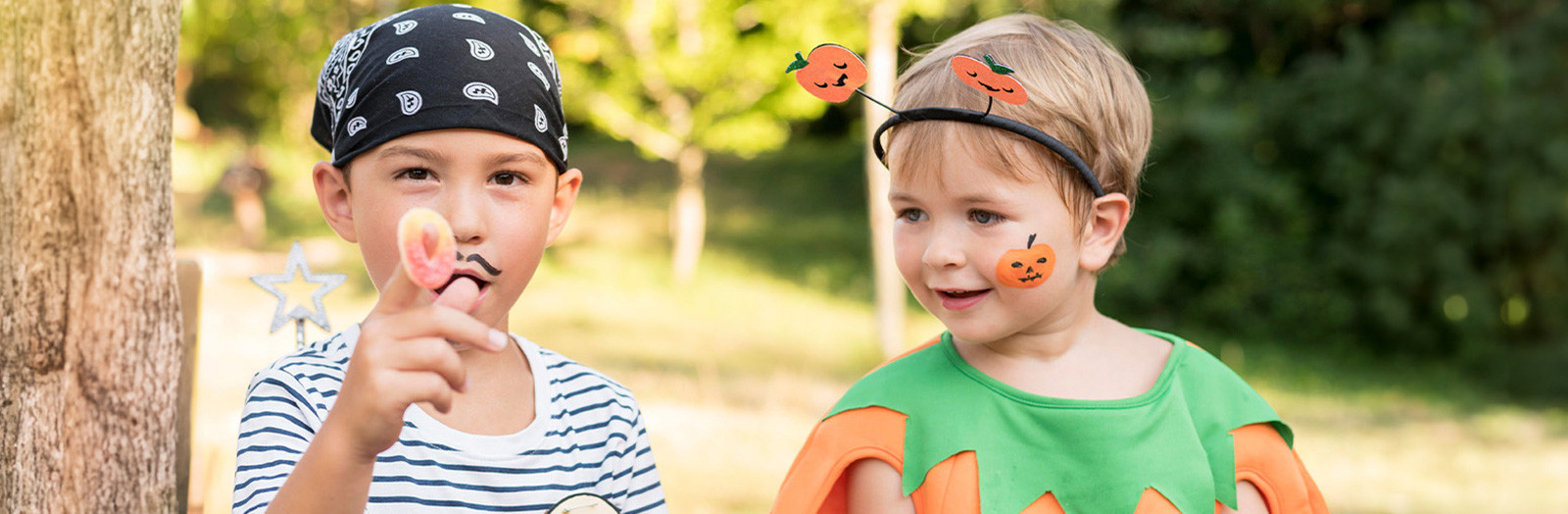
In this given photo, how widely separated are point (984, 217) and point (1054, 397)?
364 mm

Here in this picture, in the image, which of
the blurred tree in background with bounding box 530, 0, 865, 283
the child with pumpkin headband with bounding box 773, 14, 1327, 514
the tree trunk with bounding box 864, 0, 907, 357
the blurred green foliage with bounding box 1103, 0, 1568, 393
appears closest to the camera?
the child with pumpkin headband with bounding box 773, 14, 1327, 514

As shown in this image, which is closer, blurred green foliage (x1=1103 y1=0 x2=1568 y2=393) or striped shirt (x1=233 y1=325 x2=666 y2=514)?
striped shirt (x1=233 y1=325 x2=666 y2=514)

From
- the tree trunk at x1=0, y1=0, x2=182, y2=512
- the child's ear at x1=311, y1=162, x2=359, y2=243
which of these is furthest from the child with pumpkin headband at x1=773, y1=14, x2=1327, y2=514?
the tree trunk at x1=0, y1=0, x2=182, y2=512

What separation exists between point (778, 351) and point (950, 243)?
10.1 meters

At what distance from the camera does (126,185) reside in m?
2.24

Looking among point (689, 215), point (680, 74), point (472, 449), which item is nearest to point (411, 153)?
point (472, 449)

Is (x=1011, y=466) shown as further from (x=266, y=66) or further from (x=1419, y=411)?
(x=266, y=66)

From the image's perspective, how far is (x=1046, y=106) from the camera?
7.34 feet

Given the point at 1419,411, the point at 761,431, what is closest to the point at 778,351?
the point at 761,431

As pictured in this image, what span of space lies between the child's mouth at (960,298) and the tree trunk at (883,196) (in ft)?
27.7

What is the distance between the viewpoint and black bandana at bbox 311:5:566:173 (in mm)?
Answer: 1833

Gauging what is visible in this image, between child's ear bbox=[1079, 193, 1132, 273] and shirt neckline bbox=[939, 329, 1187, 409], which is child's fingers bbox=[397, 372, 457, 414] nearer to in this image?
shirt neckline bbox=[939, 329, 1187, 409]

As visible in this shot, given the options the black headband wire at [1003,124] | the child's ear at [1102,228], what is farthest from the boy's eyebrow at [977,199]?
the child's ear at [1102,228]

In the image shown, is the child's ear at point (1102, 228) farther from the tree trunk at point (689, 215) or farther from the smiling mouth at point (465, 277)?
the tree trunk at point (689, 215)
